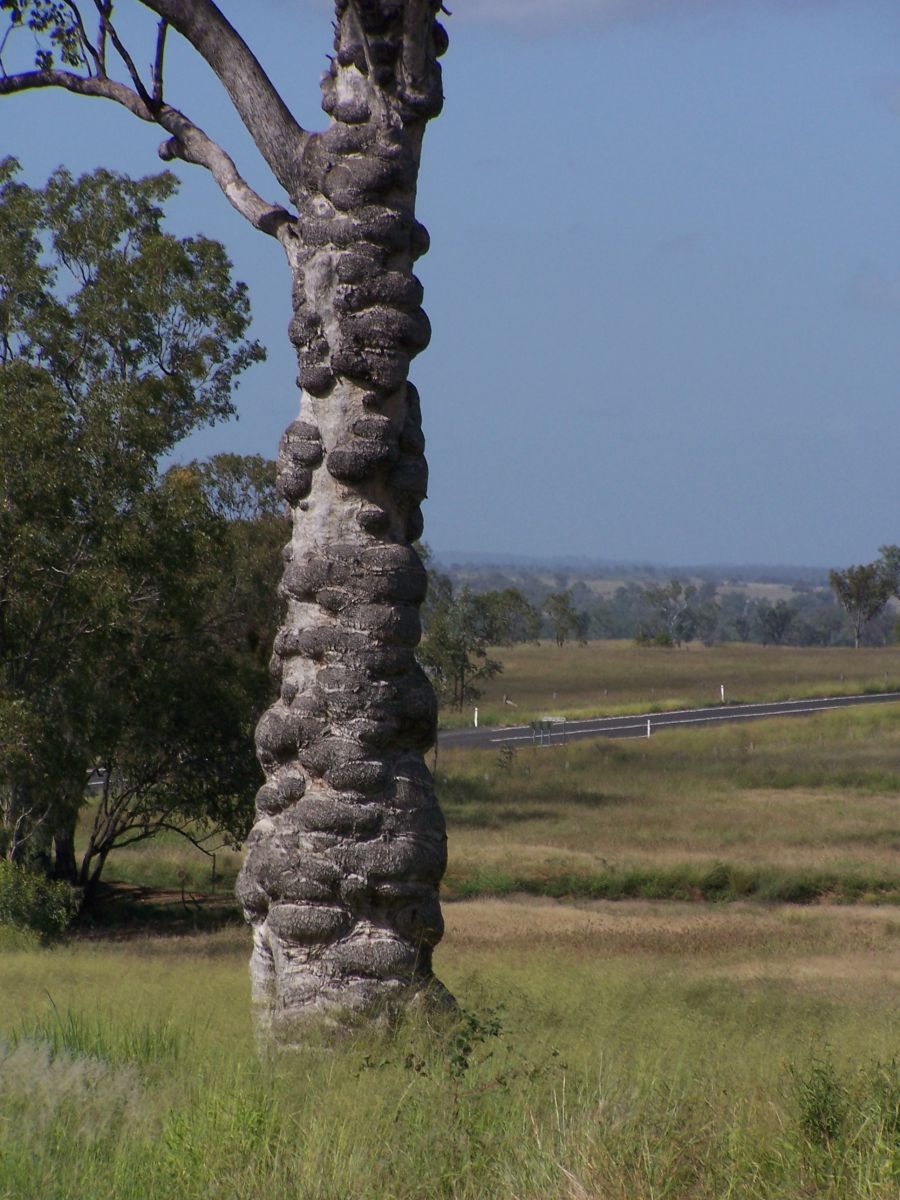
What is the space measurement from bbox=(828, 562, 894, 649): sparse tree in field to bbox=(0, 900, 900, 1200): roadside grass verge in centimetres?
9319

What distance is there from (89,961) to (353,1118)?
9271 millimetres

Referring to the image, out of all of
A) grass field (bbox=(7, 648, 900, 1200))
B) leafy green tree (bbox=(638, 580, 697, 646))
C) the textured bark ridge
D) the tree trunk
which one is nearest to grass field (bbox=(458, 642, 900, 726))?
leafy green tree (bbox=(638, 580, 697, 646))

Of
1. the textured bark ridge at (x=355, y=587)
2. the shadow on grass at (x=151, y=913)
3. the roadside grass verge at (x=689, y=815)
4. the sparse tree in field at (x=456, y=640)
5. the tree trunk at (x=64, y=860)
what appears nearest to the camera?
the textured bark ridge at (x=355, y=587)

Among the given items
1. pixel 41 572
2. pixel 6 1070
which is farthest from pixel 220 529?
pixel 6 1070

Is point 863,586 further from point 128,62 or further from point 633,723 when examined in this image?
point 128,62

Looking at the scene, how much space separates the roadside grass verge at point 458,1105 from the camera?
15.4 feet

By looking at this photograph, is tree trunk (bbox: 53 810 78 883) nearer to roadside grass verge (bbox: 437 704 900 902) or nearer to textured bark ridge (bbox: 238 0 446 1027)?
roadside grass verge (bbox: 437 704 900 902)

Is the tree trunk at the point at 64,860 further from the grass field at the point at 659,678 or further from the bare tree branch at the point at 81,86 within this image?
the grass field at the point at 659,678

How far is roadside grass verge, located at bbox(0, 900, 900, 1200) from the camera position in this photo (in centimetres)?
470

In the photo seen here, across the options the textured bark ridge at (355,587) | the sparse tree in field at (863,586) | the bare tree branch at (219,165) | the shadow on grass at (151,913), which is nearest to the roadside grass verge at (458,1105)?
the textured bark ridge at (355,587)

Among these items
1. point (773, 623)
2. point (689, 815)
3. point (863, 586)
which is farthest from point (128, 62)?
point (773, 623)

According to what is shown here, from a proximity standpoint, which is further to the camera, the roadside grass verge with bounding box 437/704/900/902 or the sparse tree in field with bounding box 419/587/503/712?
the sparse tree in field with bounding box 419/587/503/712

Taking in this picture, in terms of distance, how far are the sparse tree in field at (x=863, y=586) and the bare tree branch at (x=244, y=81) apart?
→ 92812 mm

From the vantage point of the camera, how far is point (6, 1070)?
579 cm
